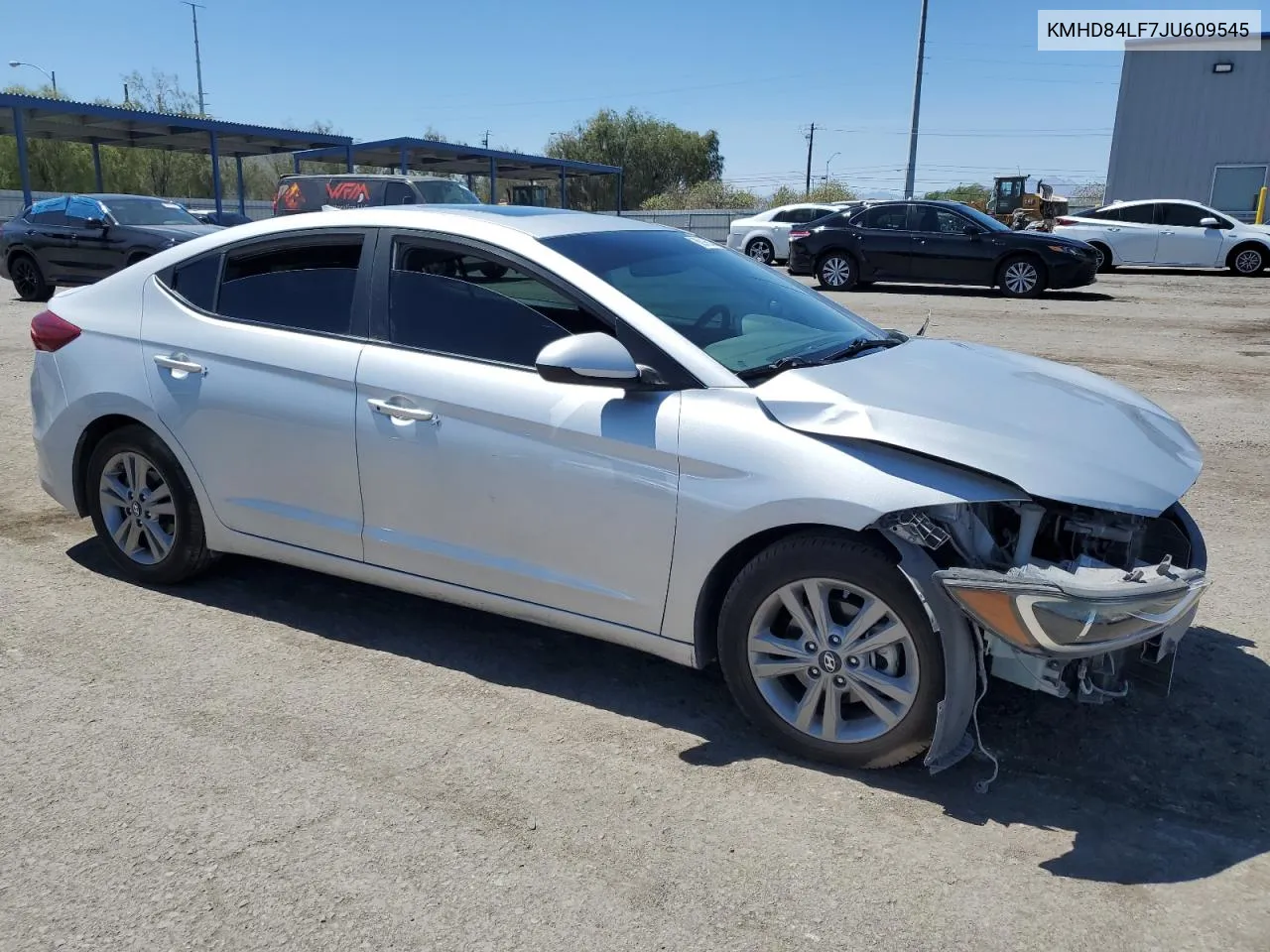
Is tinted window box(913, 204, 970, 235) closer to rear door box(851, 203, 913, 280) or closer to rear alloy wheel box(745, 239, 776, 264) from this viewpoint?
rear door box(851, 203, 913, 280)

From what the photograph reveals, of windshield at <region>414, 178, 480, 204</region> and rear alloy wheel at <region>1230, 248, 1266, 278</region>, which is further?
rear alloy wheel at <region>1230, 248, 1266, 278</region>

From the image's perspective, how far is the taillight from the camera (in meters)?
4.55

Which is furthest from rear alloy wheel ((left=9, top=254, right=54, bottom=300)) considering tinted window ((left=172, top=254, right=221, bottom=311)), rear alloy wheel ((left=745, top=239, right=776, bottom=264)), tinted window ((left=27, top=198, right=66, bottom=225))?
rear alloy wheel ((left=745, top=239, right=776, bottom=264))

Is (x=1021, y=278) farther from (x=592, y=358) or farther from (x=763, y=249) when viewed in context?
(x=592, y=358)

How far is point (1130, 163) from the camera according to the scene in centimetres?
3431

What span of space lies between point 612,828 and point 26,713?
80.9 inches

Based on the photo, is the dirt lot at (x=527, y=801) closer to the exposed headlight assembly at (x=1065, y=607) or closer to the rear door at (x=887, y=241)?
the exposed headlight assembly at (x=1065, y=607)

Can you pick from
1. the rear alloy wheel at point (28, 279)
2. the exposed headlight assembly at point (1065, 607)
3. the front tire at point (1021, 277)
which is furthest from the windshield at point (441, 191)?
the exposed headlight assembly at point (1065, 607)

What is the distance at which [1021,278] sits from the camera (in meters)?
17.6

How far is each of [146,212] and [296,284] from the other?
13.9 meters

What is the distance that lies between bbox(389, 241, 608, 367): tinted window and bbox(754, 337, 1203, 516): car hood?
2.68 ft

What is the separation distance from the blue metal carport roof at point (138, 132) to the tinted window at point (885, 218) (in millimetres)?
20727

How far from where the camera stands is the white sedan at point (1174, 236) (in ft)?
70.6

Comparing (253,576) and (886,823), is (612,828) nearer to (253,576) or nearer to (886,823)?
(886,823)
